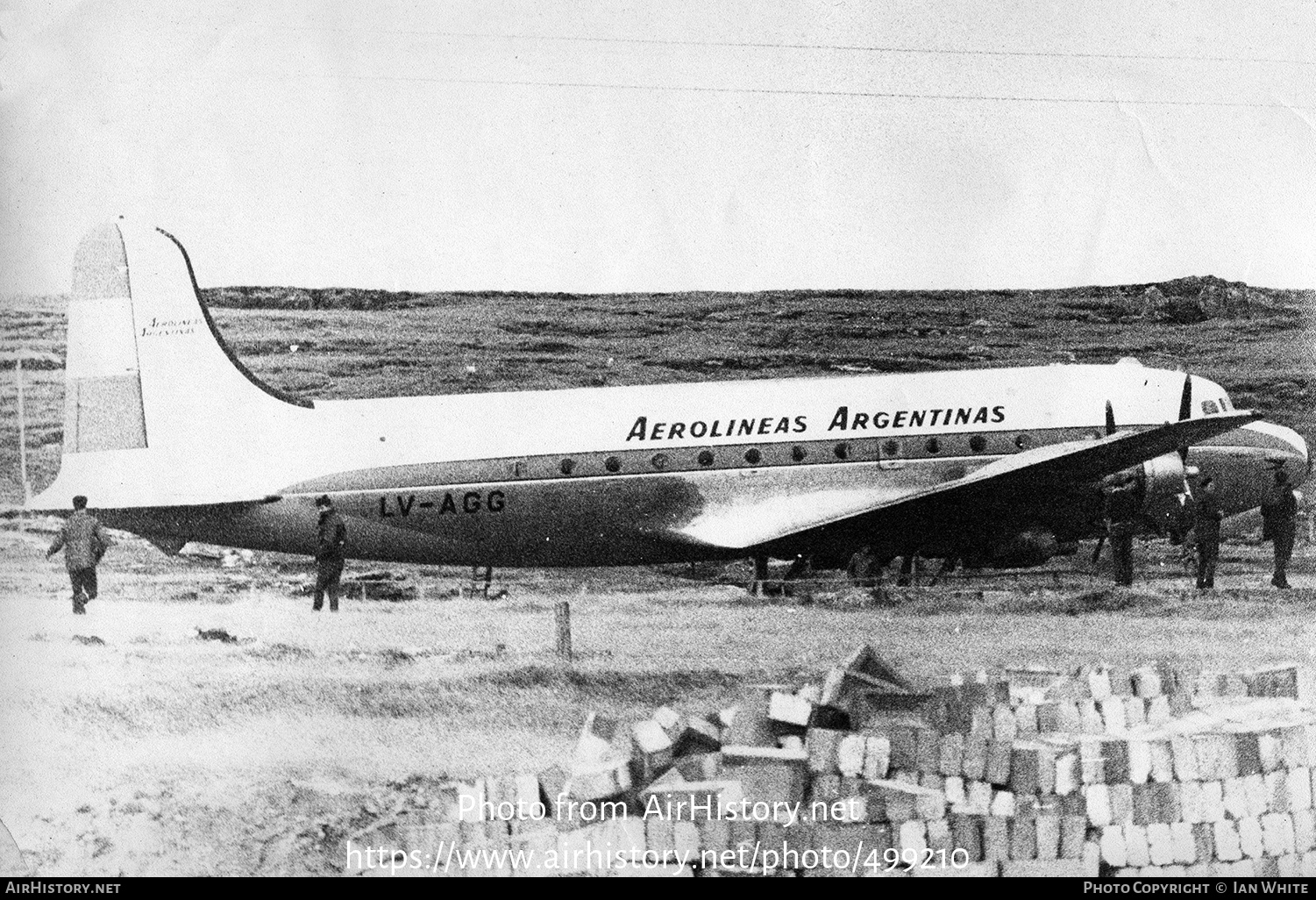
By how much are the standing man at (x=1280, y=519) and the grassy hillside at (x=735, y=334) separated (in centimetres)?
48

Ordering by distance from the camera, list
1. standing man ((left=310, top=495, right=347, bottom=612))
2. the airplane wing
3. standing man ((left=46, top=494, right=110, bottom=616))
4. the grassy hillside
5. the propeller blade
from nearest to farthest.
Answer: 1. standing man ((left=46, top=494, right=110, bottom=616))
2. standing man ((left=310, top=495, right=347, bottom=612))
3. the grassy hillside
4. the airplane wing
5. the propeller blade

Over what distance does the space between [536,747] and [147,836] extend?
7.68 feet

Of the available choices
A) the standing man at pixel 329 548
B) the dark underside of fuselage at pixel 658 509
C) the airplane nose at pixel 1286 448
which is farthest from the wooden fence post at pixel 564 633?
the airplane nose at pixel 1286 448

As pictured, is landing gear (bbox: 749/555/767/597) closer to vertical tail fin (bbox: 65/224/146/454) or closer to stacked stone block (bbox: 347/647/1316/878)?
stacked stone block (bbox: 347/647/1316/878)

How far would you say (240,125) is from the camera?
843 cm

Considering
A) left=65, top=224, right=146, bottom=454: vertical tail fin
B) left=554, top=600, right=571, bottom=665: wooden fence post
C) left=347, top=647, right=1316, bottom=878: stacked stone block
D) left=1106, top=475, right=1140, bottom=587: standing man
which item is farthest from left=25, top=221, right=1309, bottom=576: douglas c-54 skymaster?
left=347, top=647, right=1316, bottom=878: stacked stone block

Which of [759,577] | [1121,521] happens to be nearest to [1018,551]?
[1121,521]

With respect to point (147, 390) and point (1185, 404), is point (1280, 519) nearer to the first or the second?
point (1185, 404)

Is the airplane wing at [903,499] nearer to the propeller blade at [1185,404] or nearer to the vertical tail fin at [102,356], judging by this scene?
the propeller blade at [1185,404]

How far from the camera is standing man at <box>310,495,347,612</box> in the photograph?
8.77m

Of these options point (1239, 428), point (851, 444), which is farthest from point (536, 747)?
point (1239, 428)

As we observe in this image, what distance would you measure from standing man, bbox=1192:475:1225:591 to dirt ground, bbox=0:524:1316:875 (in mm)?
138

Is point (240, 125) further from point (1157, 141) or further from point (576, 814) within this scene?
point (1157, 141)

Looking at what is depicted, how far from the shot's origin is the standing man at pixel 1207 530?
31.4 ft
